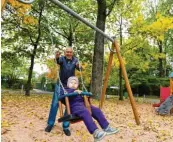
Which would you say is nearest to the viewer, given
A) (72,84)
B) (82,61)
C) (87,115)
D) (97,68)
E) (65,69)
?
(87,115)

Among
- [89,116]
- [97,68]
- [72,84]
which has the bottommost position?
[89,116]

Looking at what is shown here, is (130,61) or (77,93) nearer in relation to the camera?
(77,93)

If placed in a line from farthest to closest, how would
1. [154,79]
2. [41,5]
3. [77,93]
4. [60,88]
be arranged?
[154,79]
[41,5]
[60,88]
[77,93]

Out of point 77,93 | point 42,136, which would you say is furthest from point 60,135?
point 77,93

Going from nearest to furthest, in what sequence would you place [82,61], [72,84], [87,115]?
[87,115]
[72,84]
[82,61]

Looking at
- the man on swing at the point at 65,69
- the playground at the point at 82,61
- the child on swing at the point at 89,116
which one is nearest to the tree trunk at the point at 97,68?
the playground at the point at 82,61

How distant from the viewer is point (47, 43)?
17156 millimetres

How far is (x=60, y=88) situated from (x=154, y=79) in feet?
90.5

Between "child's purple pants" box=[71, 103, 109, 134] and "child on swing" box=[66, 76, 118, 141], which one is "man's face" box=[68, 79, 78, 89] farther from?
"child's purple pants" box=[71, 103, 109, 134]

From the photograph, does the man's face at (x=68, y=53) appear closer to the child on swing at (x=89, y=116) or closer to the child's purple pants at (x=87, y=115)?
the child on swing at (x=89, y=116)

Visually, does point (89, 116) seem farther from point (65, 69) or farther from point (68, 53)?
point (68, 53)

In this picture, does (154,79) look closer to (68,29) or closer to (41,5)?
(68,29)

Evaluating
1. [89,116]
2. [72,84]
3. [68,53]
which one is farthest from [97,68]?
[89,116]

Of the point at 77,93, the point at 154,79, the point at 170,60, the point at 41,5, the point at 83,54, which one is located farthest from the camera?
the point at 170,60
